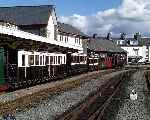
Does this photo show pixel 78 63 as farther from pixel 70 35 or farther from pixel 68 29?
pixel 68 29

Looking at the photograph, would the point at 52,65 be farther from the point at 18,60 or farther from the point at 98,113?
the point at 98,113

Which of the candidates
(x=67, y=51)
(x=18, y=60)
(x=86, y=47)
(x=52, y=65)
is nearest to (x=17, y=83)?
(x=18, y=60)

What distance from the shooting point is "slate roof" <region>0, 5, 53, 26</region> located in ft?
204

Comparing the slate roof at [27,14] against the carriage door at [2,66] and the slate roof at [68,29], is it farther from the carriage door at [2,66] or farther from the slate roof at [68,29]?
the carriage door at [2,66]

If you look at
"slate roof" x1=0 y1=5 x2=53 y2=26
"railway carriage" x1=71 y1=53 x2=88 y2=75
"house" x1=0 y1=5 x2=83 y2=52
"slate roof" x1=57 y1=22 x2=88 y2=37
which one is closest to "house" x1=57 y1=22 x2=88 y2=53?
"slate roof" x1=57 y1=22 x2=88 y2=37

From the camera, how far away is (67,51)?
148ft

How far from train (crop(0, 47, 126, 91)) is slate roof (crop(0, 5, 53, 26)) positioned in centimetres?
1405

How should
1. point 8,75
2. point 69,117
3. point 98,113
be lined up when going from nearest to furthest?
point 69,117, point 98,113, point 8,75

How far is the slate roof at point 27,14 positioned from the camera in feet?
204

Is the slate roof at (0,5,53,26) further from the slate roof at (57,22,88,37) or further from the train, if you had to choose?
the train

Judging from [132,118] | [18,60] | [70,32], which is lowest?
[132,118]

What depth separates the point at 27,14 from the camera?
63.5 metres

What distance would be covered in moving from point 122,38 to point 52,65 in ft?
460

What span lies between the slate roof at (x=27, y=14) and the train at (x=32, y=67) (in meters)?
14.0
